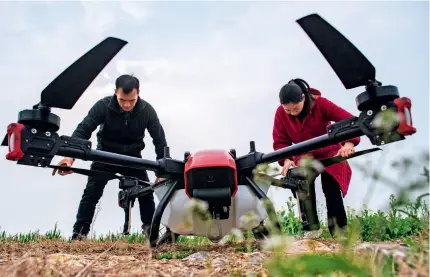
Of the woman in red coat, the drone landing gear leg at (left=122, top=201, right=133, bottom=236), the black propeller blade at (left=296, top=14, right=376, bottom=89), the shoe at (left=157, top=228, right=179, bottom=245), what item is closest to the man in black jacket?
the drone landing gear leg at (left=122, top=201, right=133, bottom=236)

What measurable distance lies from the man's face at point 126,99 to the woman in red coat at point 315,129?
1660 millimetres

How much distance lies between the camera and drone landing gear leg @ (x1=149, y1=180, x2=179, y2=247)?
13.1 feet

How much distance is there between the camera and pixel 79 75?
3945 millimetres

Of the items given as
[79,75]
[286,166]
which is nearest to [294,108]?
[286,166]

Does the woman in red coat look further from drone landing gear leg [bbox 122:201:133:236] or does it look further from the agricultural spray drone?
drone landing gear leg [bbox 122:201:133:236]

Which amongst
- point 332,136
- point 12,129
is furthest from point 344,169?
point 12,129

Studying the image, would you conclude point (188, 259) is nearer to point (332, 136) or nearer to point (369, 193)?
point (332, 136)

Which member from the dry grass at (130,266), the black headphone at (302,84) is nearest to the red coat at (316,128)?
the black headphone at (302,84)

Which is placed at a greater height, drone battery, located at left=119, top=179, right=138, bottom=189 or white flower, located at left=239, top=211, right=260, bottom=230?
drone battery, located at left=119, top=179, right=138, bottom=189

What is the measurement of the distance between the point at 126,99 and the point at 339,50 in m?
2.76

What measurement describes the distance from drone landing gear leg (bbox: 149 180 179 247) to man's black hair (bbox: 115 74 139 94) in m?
1.72

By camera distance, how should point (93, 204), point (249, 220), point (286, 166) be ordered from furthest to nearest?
point (93, 204)
point (286, 166)
point (249, 220)

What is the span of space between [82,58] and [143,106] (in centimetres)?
216

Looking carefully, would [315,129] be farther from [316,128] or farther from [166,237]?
[166,237]
